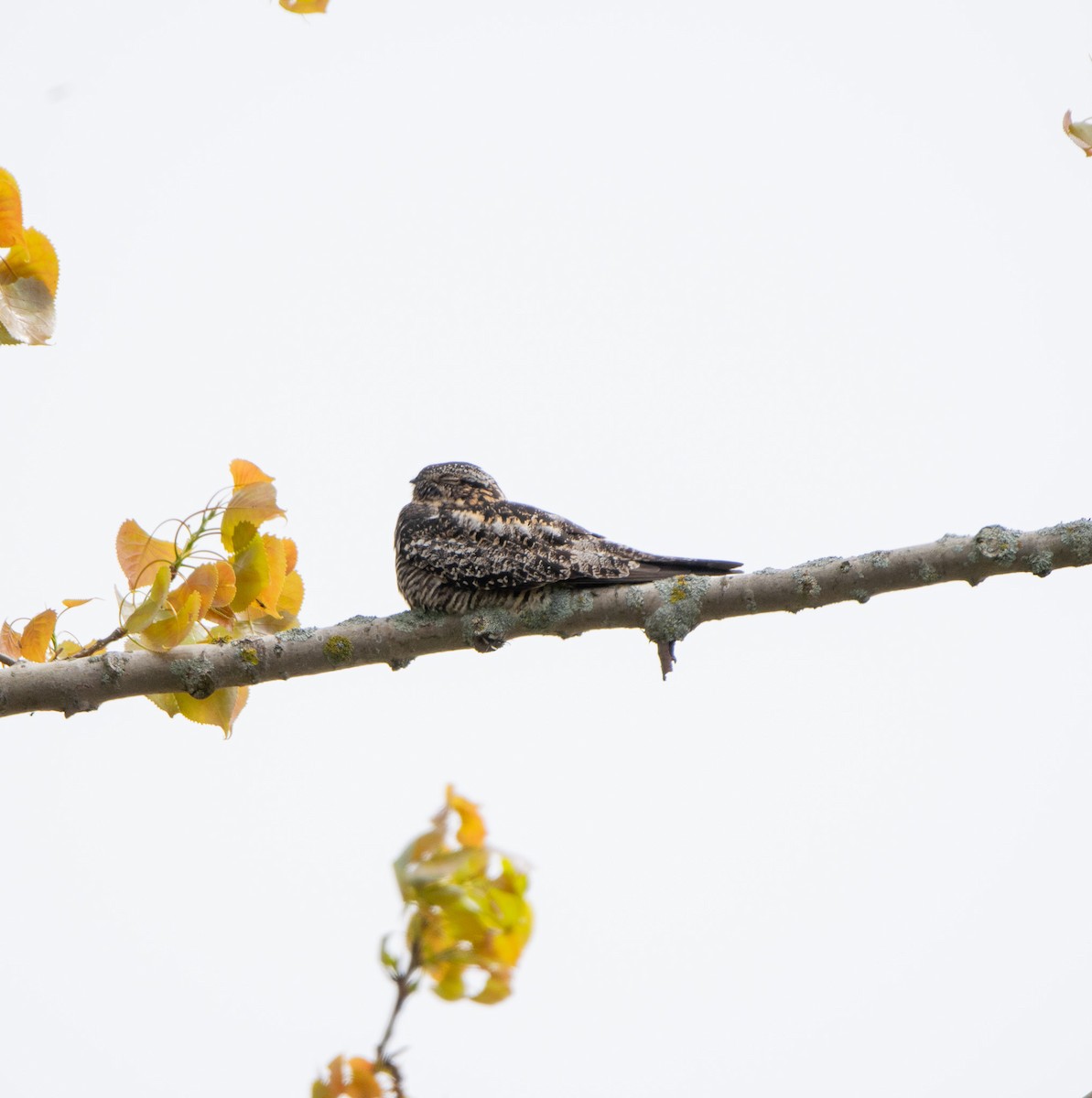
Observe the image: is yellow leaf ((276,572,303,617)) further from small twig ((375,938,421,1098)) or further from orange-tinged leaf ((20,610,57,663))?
small twig ((375,938,421,1098))

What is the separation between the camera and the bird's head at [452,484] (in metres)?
6.78

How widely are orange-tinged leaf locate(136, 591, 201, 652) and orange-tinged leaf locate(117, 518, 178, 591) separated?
0.63ft

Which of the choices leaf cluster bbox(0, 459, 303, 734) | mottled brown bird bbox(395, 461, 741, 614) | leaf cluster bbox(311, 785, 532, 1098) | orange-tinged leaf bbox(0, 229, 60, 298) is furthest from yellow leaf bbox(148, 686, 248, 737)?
leaf cluster bbox(311, 785, 532, 1098)

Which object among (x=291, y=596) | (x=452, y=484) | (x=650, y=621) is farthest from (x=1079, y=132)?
(x=452, y=484)

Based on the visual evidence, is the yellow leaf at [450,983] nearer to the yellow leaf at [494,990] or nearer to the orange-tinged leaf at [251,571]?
the yellow leaf at [494,990]

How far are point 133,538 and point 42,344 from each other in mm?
1088

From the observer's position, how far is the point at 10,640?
402 centimetres

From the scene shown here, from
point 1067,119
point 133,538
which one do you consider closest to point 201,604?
point 133,538

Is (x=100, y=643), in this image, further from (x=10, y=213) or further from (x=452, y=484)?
(x=452, y=484)

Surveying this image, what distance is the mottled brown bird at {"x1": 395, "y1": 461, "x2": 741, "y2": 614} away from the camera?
530 cm

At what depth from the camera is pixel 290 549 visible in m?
4.23

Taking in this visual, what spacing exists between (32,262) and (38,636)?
1.43m

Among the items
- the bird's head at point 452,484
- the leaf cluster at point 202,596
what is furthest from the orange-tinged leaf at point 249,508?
the bird's head at point 452,484

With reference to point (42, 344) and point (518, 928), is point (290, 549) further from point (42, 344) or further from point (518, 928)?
point (518, 928)
